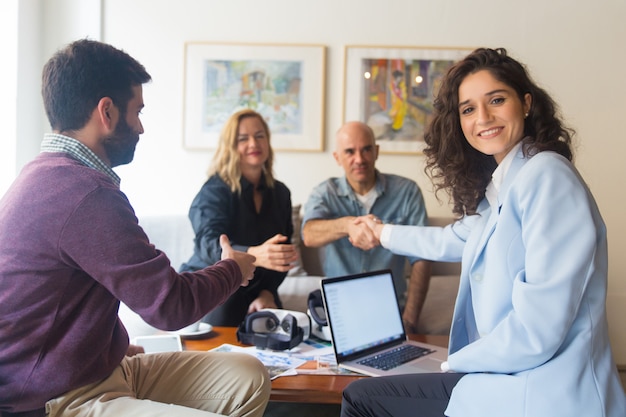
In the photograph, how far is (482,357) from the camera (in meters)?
1.34

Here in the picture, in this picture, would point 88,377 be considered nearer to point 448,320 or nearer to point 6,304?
point 6,304

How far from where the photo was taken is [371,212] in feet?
10.2

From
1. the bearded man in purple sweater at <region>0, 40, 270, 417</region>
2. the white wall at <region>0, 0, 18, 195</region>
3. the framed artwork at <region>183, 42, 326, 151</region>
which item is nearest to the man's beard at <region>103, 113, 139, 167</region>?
the bearded man in purple sweater at <region>0, 40, 270, 417</region>

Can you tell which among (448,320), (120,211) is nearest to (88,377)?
(120,211)

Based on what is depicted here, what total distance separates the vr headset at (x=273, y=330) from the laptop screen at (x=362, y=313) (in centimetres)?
17

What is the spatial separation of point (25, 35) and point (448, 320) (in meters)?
3.01

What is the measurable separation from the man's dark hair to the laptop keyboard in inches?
44.6

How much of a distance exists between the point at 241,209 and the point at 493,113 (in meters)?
1.53

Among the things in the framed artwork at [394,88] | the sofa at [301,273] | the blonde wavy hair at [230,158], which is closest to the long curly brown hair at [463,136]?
the blonde wavy hair at [230,158]

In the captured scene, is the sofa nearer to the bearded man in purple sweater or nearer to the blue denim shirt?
the blue denim shirt

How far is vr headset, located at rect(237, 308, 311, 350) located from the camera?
2.02 m

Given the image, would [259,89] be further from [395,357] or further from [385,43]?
[395,357]

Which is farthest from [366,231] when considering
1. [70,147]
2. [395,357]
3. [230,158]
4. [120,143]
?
[70,147]

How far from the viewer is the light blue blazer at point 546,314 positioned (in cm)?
122
